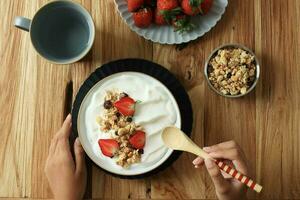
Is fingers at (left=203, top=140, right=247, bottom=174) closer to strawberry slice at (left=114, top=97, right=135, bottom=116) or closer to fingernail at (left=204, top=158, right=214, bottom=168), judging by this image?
fingernail at (left=204, top=158, right=214, bottom=168)

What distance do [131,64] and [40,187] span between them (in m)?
0.33

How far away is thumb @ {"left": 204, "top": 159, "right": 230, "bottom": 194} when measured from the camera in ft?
2.71

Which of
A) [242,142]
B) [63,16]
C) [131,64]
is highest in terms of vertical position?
[63,16]

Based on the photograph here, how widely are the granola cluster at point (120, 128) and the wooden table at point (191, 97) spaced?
80 mm

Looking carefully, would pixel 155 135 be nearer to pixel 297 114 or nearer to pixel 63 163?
pixel 63 163

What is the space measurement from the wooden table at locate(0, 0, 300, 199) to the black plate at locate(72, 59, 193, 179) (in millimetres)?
32

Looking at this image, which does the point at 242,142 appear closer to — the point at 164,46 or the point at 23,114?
the point at 164,46

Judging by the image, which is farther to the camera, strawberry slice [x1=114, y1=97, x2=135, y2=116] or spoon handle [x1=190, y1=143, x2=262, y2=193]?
strawberry slice [x1=114, y1=97, x2=135, y2=116]

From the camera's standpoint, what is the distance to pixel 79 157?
947 mm

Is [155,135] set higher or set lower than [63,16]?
lower

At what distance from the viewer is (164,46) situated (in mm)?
975

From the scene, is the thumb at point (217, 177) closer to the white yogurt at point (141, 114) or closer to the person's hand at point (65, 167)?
→ the white yogurt at point (141, 114)

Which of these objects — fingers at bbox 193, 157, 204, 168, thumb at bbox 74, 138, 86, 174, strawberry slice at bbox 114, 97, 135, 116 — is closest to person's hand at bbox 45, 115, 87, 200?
thumb at bbox 74, 138, 86, 174

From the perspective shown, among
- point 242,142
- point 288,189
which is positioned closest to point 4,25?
point 242,142
